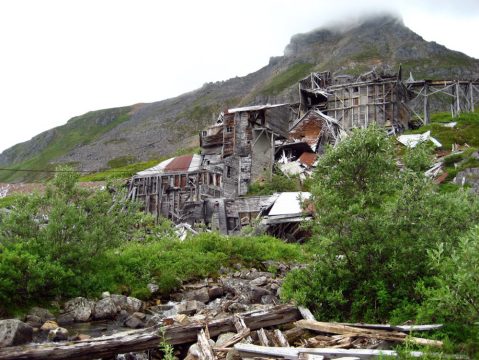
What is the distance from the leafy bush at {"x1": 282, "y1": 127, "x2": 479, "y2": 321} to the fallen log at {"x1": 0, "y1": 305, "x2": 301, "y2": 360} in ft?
5.31

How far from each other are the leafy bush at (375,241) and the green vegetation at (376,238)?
0.08 feet

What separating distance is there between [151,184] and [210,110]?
4746 inches

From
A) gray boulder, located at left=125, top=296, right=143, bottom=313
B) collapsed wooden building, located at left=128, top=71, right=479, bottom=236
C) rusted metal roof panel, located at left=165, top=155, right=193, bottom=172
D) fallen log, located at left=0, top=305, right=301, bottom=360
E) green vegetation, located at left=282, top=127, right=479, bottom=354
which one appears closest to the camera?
fallen log, located at left=0, top=305, right=301, bottom=360

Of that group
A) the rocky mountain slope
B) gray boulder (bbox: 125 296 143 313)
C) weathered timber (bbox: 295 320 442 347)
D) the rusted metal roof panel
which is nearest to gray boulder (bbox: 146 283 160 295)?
gray boulder (bbox: 125 296 143 313)

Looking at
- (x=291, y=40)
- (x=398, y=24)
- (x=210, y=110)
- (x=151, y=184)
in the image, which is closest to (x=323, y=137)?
(x=151, y=184)

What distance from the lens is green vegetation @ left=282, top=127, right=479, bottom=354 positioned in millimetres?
12273

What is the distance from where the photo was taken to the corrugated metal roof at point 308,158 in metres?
46.3

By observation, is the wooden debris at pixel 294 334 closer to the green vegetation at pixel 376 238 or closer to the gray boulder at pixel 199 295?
the green vegetation at pixel 376 238

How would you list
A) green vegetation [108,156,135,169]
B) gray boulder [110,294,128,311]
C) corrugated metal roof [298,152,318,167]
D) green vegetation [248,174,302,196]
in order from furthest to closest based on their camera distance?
green vegetation [108,156,135,169]
corrugated metal roof [298,152,318,167]
green vegetation [248,174,302,196]
gray boulder [110,294,128,311]

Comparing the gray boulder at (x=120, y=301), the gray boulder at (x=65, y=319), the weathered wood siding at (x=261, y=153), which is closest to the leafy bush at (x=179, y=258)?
the gray boulder at (x=120, y=301)

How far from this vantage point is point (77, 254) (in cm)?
1727

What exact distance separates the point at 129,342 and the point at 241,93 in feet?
526

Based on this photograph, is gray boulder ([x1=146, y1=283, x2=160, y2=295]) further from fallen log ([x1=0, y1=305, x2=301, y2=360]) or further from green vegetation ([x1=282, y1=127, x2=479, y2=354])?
fallen log ([x1=0, y1=305, x2=301, y2=360])

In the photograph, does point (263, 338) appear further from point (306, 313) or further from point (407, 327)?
point (407, 327)
